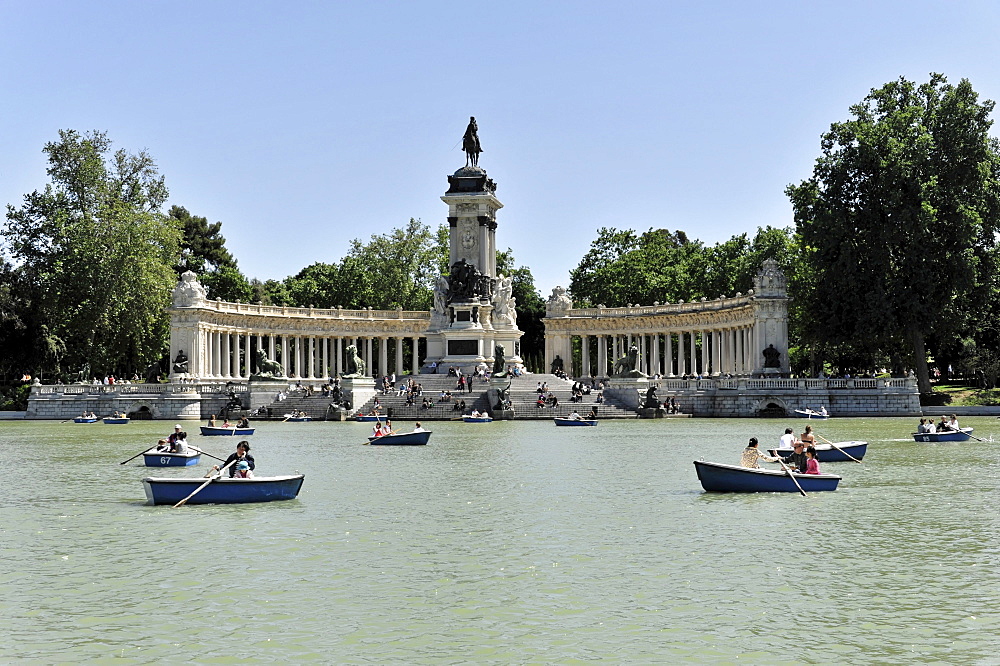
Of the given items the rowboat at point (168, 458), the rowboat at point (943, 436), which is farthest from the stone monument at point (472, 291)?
the rowboat at point (168, 458)

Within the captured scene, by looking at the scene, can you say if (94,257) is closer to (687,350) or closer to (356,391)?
(356,391)

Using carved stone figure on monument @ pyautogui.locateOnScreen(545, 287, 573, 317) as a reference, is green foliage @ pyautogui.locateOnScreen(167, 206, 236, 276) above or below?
above

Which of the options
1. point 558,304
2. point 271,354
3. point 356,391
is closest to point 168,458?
point 356,391

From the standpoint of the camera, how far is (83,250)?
7831 centimetres

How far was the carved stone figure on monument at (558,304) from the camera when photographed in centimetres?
9469

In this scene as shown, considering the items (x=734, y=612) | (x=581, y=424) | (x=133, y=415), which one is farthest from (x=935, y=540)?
(x=133, y=415)

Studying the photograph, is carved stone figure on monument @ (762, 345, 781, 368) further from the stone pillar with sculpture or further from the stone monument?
the stone monument

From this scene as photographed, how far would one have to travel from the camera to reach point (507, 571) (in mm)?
16969

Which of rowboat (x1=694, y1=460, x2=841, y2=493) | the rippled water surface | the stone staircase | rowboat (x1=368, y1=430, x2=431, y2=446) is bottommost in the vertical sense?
the rippled water surface

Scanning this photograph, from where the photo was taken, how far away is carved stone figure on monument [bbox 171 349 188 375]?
78.3m

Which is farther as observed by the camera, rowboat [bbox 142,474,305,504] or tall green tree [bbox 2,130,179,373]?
tall green tree [bbox 2,130,179,373]

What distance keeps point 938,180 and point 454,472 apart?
45.6 metres

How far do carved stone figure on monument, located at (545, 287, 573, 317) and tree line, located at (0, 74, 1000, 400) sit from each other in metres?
8.73

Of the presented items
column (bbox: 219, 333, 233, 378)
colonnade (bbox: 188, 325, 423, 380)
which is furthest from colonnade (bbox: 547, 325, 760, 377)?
column (bbox: 219, 333, 233, 378)
